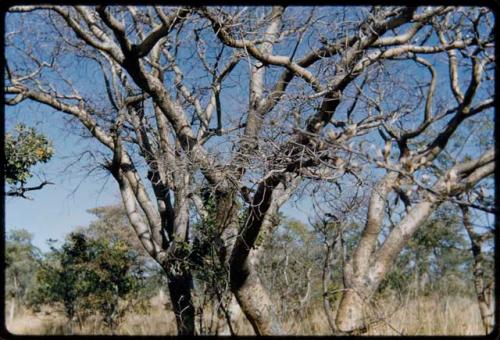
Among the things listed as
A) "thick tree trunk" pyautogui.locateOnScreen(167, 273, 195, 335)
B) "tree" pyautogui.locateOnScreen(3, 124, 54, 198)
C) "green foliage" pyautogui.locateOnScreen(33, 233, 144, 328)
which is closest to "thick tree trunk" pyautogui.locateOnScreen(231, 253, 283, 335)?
"thick tree trunk" pyautogui.locateOnScreen(167, 273, 195, 335)

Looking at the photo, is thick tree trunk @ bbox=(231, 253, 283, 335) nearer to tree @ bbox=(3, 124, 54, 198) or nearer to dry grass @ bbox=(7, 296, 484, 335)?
dry grass @ bbox=(7, 296, 484, 335)

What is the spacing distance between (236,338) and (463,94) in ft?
8.80

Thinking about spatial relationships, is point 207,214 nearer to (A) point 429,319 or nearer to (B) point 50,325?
(A) point 429,319

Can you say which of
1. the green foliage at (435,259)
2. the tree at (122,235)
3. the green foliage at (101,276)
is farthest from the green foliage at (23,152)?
the green foliage at (435,259)

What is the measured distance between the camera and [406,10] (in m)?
3.00

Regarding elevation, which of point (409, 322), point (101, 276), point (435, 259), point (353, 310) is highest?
point (101, 276)

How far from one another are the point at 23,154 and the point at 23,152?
0.07ft

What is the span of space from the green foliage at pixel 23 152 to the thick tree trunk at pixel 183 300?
1.76 m

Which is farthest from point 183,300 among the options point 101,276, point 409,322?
point 101,276

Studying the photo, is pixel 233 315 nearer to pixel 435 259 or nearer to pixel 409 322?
pixel 409 322

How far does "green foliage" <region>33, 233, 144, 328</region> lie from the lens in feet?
24.6

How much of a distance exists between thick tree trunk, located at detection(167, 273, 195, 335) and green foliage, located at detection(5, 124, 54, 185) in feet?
5.78

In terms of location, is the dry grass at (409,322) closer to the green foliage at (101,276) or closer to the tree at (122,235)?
the green foliage at (101,276)

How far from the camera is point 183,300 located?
4949mm
